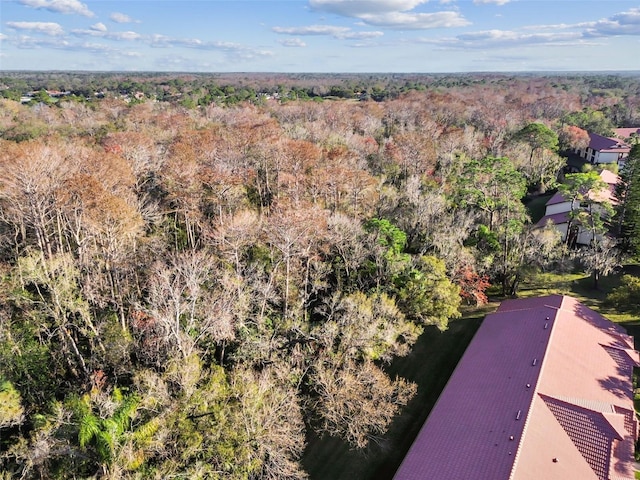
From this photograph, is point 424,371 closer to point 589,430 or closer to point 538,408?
point 538,408

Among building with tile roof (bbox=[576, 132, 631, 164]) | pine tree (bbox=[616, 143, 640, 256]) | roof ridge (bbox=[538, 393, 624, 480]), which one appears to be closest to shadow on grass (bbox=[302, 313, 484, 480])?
roof ridge (bbox=[538, 393, 624, 480])

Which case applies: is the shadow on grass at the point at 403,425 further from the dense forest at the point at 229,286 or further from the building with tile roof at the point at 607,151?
the building with tile roof at the point at 607,151

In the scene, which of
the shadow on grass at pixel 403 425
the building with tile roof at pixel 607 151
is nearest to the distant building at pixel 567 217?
the shadow on grass at pixel 403 425

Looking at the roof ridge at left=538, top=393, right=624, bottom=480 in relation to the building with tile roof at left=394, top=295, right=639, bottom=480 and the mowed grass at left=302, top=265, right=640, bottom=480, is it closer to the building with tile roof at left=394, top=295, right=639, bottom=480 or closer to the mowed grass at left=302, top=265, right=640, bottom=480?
the building with tile roof at left=394, top=295, right=639, bottom=480

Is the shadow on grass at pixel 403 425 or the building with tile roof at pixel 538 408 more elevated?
the building with tile roof at pixel 538 408

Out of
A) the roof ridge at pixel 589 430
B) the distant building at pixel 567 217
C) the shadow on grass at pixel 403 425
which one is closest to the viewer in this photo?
the roof ridge at pixel 589 430

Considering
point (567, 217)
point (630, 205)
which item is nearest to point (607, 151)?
point (567, 217)
